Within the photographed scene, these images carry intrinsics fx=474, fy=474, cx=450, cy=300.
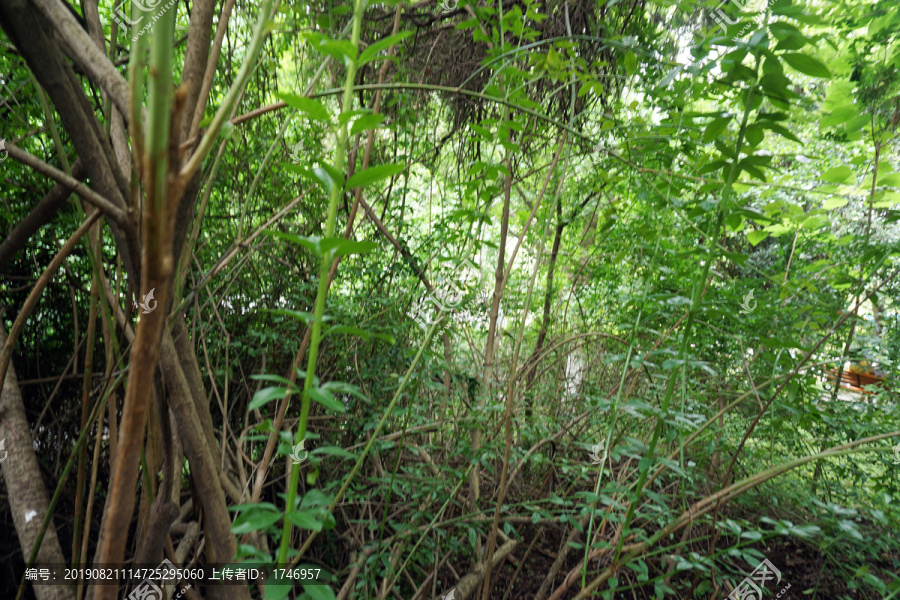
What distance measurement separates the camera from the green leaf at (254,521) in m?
0.46

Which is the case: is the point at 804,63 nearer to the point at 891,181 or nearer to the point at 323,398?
the point at 891,181

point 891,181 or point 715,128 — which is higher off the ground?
point 891,181

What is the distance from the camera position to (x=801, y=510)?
190 centimetres

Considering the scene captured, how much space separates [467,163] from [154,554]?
6.63 ft

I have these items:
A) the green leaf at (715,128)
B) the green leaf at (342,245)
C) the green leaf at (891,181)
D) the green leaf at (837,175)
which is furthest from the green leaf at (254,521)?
the green leaf at (891,181)

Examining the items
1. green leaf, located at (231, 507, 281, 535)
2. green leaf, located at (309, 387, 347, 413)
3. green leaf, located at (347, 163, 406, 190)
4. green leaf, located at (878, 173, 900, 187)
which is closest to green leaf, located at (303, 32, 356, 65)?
green leaf, located at (347, 163, 406, 190)

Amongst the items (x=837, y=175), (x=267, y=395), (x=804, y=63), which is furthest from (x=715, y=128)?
(x=267, y=395)

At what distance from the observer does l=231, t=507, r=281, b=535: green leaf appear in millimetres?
456

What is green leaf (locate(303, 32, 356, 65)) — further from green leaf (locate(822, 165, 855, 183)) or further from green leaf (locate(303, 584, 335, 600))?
green leaf (locate(822, 165, 855, 183))

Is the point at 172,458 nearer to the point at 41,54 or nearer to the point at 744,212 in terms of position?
the point at 41,54

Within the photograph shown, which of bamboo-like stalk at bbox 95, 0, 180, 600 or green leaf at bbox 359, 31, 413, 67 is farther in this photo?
green leaf at bbox 359, 31, 413, 67

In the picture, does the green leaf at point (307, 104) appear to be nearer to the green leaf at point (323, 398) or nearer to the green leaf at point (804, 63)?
the green leaf at point (323, 398)

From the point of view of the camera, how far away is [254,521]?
1.55 feet

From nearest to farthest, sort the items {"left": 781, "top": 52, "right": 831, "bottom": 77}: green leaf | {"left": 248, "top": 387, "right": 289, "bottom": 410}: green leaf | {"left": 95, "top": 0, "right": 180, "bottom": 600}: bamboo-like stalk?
{"left": 95, "top": 0, "right": 180, "bottom": 600}: bamboo-like stalk → {"left": 248, "top": 387, "right": 289, "bottom": 410}: green leaf → {"left": 781, "top": 52, "right": 831, "bottom": 77}: green leaf
